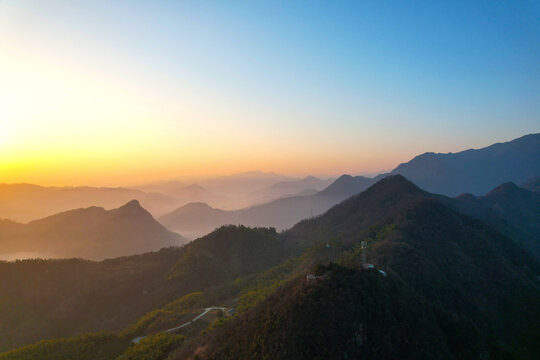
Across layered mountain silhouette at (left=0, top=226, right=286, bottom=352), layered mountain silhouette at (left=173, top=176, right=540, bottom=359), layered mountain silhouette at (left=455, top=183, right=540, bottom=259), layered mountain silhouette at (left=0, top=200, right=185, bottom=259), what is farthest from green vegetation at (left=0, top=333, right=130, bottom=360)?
layered mountain silhouette at (left=0, top=200, right=185, bottom=259)

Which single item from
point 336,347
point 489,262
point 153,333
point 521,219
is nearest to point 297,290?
point 336,347

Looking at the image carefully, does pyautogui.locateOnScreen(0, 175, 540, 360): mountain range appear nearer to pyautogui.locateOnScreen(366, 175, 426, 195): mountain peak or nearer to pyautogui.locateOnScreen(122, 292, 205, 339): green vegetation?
pyautogui.locateOnScreen(122, 292, 205, 339): green vegetation

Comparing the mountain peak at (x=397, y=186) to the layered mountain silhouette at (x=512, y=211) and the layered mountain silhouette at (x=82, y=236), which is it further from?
the layered mountain silhouette at (x=82, y=236)

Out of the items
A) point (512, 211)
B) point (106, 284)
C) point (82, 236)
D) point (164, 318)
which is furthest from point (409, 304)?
point (82, 236)

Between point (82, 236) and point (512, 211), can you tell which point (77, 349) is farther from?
point (512, 211)

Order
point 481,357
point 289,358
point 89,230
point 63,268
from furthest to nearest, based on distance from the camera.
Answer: point 89,230 → point 63,268 → point 481,357 → point 289,358

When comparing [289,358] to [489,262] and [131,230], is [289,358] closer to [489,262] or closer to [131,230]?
[489,262]
